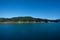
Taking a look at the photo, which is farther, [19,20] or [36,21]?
[36,21]

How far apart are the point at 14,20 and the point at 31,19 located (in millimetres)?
5235

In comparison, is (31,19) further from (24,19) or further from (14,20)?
(14,20)

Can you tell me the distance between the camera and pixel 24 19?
31641 millimetres

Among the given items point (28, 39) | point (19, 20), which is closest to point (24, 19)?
point (19, 20)

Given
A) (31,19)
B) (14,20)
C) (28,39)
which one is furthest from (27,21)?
(28,39)

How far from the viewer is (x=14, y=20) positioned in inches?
1214

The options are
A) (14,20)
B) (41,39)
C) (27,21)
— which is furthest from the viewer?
(27,21)

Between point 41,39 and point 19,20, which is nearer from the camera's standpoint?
point 41,39

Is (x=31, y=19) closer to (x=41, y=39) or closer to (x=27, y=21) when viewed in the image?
(x=27, y=21)

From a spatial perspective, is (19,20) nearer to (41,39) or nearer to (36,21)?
Result: (36,21)

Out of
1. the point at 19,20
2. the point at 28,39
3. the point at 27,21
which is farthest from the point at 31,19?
the point at 28,39

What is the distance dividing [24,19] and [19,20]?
4.95 ft

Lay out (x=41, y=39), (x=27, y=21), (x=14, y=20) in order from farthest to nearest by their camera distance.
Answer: (x=27, y=21) < (x=14, y=20) < (x=41, y=39)

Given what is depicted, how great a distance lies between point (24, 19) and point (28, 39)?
25.7 m
